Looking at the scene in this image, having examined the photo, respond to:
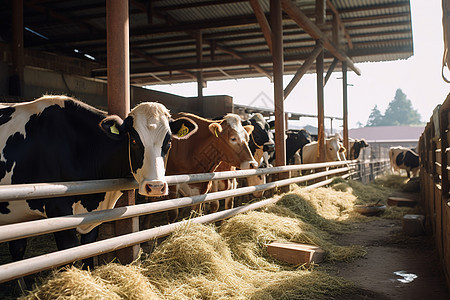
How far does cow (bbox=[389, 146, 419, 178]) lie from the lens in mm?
20469

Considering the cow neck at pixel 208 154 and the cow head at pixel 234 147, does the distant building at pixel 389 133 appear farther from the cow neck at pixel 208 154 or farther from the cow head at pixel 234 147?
the cow neck at pixel 208 154

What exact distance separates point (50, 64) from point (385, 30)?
11.1 m

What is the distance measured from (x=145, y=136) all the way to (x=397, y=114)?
14050cm

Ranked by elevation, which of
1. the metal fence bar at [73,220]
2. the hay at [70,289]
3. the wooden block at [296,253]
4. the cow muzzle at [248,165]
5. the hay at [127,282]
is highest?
the cow muzzle at [248,165]

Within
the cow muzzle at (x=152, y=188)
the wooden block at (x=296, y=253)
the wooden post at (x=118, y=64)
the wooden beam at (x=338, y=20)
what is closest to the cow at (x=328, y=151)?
the wooden beam at (x=338, y=20)

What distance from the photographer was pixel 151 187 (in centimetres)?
299

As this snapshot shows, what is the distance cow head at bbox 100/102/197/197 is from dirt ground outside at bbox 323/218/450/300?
2.01 metres

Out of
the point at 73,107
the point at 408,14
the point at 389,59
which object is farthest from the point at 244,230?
the point at 389,59

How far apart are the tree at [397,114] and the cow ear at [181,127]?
13583 centimetres

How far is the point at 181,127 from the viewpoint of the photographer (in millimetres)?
A: 3680

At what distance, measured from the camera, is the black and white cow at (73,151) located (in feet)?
10.3

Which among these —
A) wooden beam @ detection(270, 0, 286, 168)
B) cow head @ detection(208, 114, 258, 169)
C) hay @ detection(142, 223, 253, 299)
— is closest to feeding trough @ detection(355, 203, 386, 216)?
wooden beam @ detection(270, 0, 286, 168)

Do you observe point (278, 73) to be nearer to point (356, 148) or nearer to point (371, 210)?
point (371, 210)

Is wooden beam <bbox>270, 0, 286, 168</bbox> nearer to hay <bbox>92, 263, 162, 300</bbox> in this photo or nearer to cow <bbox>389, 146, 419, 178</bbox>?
hay <bbox>92, 263, 162, 300</bbox>
